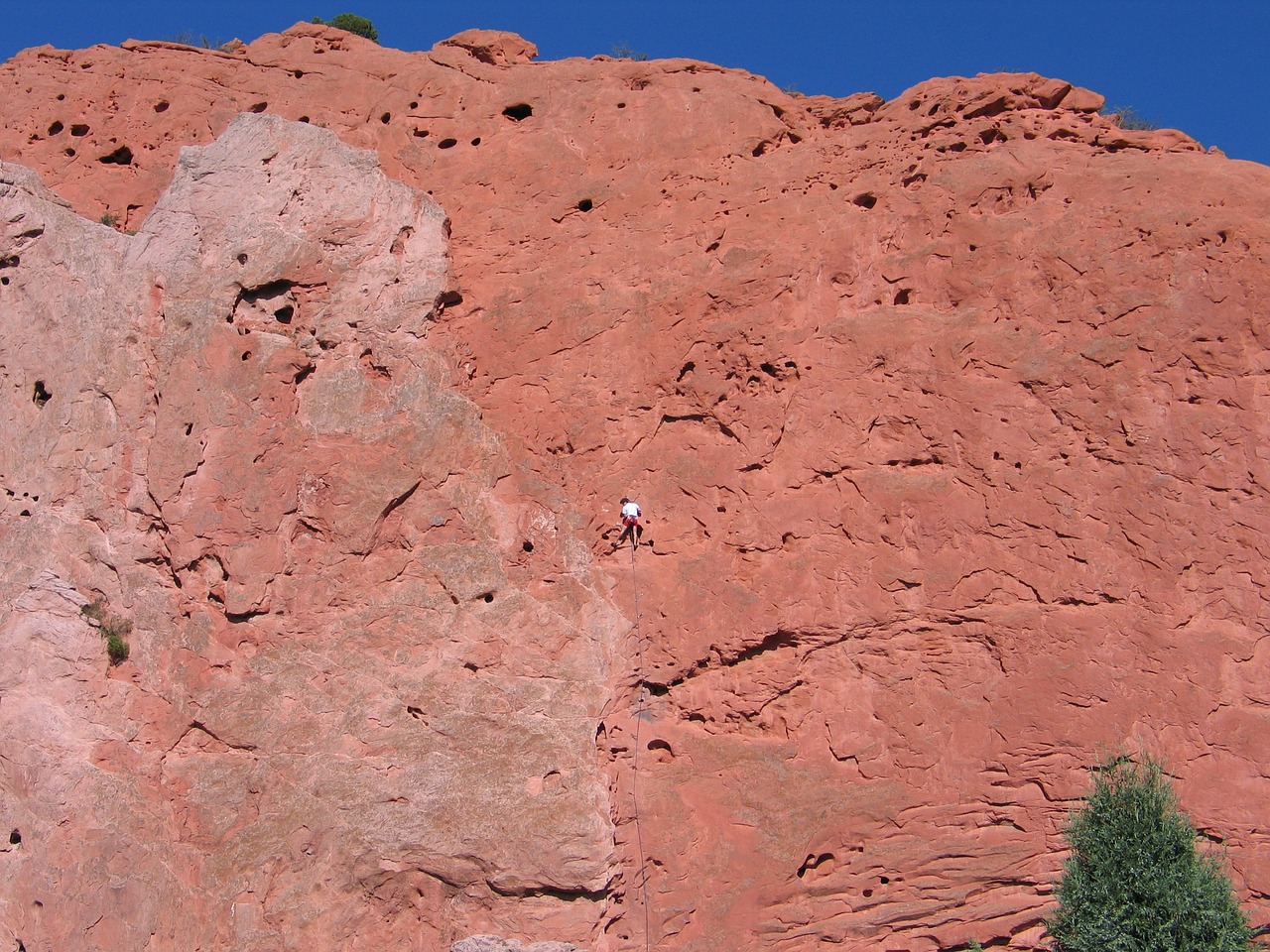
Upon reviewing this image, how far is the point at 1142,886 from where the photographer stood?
7957 mm

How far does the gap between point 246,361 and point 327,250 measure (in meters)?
1.35

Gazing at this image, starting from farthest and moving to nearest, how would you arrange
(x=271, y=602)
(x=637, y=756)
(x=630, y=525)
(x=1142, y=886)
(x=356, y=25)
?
1. (x=356, y=25)
2. (x=630, y=525)
3. (x=271, y=602)
4. (x=637, y=756)
5. (x=1142, y=886)

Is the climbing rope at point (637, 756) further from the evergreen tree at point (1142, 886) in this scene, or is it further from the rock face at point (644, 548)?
the evergreen tree at point (1142, 886)

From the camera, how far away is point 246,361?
9.19 m

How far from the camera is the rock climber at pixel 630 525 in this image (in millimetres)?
8844

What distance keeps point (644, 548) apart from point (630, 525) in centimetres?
25

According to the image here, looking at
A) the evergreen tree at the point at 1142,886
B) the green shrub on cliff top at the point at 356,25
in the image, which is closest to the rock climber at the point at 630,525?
the evergreen tree at the point at 1142,886

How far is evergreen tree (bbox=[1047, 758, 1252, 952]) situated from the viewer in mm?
7879

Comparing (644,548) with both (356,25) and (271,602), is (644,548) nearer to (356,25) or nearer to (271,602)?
(271,602)

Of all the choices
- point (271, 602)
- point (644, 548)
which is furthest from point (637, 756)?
point (271, 602)

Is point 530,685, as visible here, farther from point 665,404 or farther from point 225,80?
point 225,80

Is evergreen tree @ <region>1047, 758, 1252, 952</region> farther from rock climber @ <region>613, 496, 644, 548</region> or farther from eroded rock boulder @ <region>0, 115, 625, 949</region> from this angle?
rock climber @ <region>613, 496, 644, 548</region>

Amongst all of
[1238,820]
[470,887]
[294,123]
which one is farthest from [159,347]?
[1238,820]

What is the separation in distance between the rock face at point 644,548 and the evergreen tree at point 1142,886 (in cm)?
41
